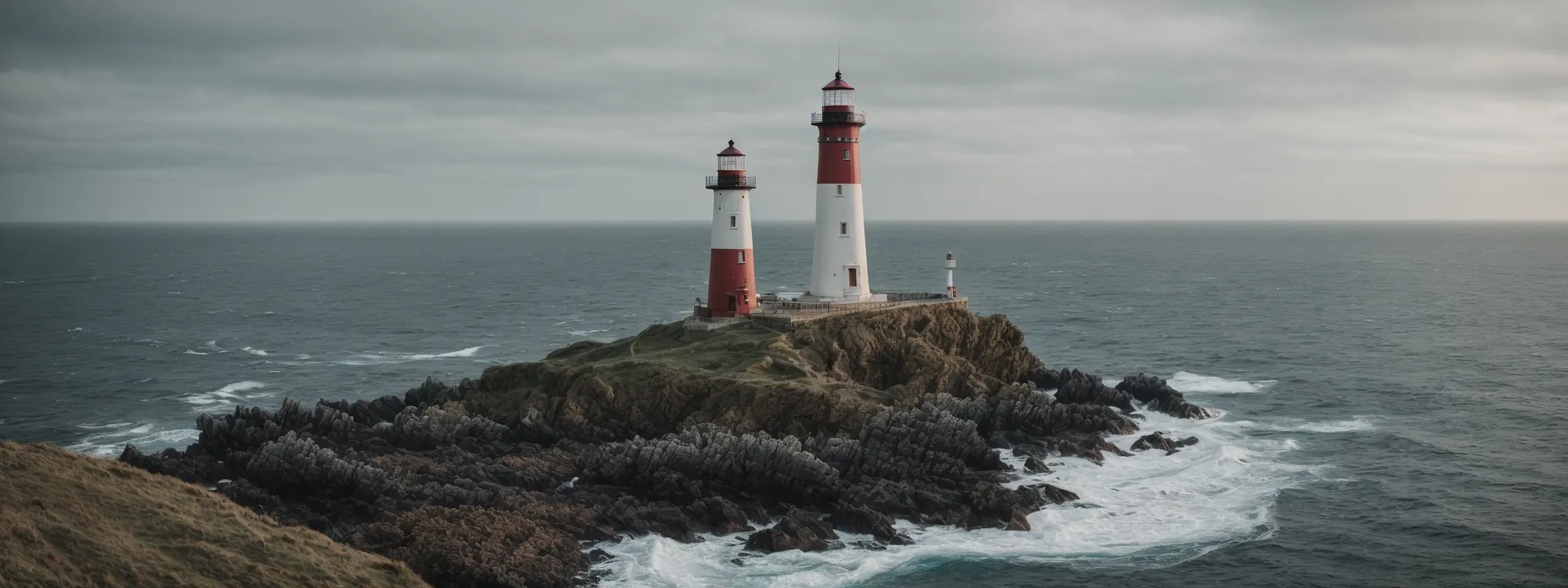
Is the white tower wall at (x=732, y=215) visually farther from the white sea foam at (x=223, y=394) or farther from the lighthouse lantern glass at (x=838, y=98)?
the white sea foam at (x=223, y=394)

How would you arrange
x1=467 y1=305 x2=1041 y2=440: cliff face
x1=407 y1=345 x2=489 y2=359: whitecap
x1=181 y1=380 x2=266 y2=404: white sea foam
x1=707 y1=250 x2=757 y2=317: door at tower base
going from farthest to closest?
x1=407 y1=345 x2=489 y2=359: whitecap
x1=181 y1=380 x2=266 y2=404: white sea foam
x1=707 y1=250 x2=757 y2=317: door at tower base
x1=467 y1=305 x2=1041 y2=440: cliff face

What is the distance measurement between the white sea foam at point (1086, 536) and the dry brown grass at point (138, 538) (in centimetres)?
735

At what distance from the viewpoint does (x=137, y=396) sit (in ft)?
210

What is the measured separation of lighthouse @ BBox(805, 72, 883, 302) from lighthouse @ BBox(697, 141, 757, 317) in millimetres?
3489

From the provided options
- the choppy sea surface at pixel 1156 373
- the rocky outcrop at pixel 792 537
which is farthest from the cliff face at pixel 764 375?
the rocky outcrop at pixel 792 537

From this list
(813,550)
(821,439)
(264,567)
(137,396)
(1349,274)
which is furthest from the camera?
(1349,274)

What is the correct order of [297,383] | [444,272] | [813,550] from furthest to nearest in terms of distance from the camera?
1. [444,272]
2. [297,383]
3. [813,550]

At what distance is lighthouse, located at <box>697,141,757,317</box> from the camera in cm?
5859

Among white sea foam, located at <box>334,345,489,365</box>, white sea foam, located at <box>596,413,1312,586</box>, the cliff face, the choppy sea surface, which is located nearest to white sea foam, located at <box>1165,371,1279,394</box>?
the choppy sea surface

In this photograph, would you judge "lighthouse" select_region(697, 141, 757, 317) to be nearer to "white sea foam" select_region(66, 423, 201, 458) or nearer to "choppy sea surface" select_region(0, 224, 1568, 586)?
"choppy sea surface" select_region(0, 224, 1568, 586)

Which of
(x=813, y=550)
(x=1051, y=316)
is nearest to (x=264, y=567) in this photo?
(x=813, y=550)

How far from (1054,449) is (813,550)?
48.9ft

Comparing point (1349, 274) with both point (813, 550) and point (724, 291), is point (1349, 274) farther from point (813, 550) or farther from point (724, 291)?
point (813, 550)

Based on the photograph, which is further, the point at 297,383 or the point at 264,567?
the point at 297,383
